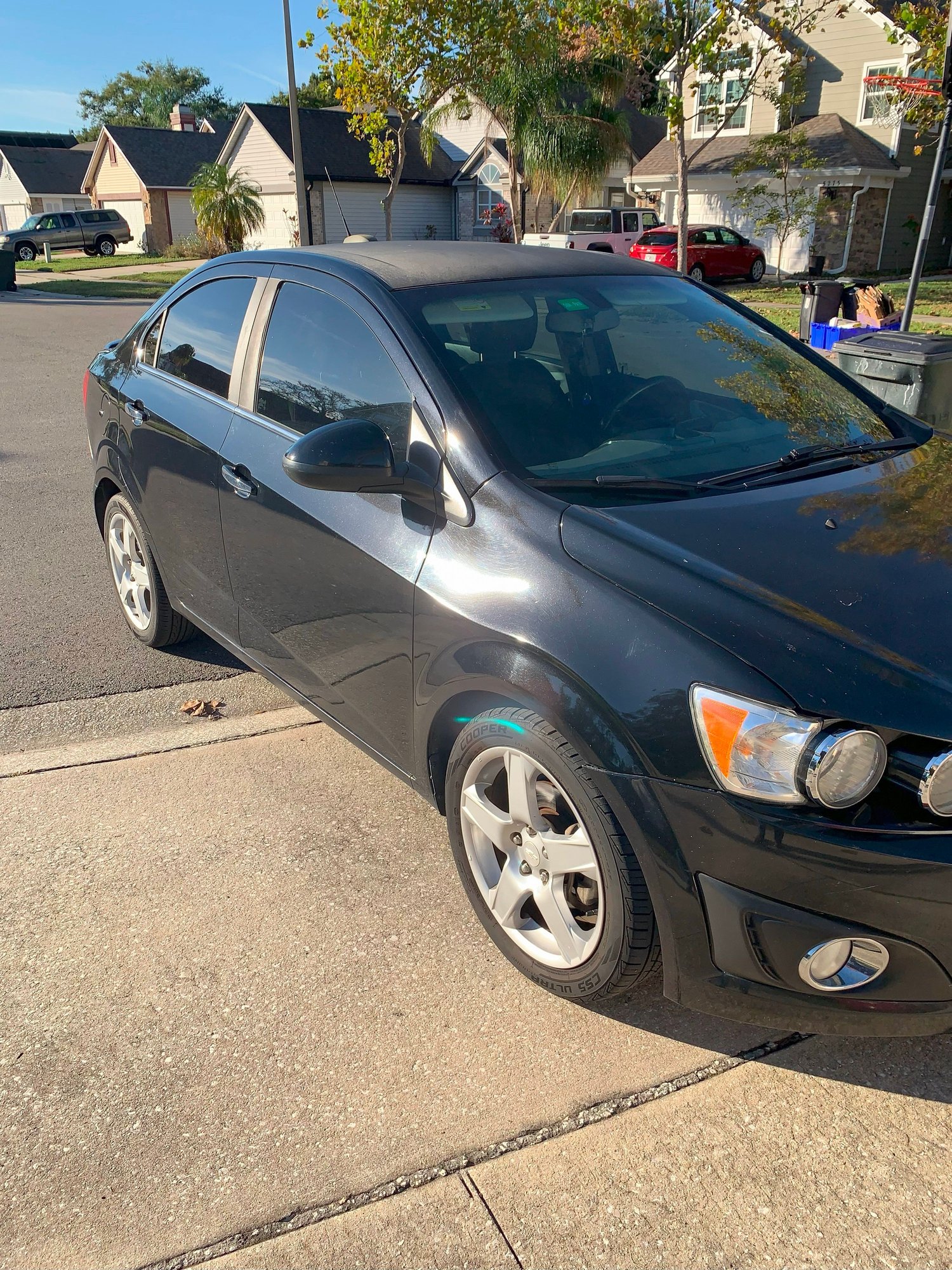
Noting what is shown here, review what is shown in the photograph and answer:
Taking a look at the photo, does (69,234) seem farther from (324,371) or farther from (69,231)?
(324,371)

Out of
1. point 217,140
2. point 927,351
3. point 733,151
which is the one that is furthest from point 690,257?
point 217,140

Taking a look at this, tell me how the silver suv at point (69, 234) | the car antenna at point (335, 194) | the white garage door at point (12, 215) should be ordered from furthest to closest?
the white garage door at point (12, 215)
the silver suv at point (69, 234)
the car antenna at point (335, 194)

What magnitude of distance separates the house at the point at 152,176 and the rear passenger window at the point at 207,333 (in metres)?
45.7

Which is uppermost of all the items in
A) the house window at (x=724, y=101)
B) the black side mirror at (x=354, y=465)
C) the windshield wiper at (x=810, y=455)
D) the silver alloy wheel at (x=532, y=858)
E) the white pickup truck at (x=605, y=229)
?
the house window at (x=724, y=101)

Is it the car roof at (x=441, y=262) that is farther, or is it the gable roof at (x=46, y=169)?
the gable roof at (x=46, y=169)

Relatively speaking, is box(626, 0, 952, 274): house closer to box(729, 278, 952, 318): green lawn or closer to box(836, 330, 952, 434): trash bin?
box(729, 278, 952, 318): green lawn

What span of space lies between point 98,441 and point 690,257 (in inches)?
992

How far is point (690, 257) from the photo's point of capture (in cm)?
2708

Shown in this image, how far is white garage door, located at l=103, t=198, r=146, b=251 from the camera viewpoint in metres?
A: 47.1

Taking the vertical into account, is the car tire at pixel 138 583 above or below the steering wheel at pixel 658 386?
below

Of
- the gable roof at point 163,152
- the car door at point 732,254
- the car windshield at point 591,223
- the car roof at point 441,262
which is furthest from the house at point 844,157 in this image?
the car roof at point 441,262

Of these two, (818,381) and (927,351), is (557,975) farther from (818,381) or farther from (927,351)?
(927,351)

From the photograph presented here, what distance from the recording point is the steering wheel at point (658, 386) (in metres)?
3.10

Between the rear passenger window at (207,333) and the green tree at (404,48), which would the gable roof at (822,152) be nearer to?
the green tree at (404,48)
